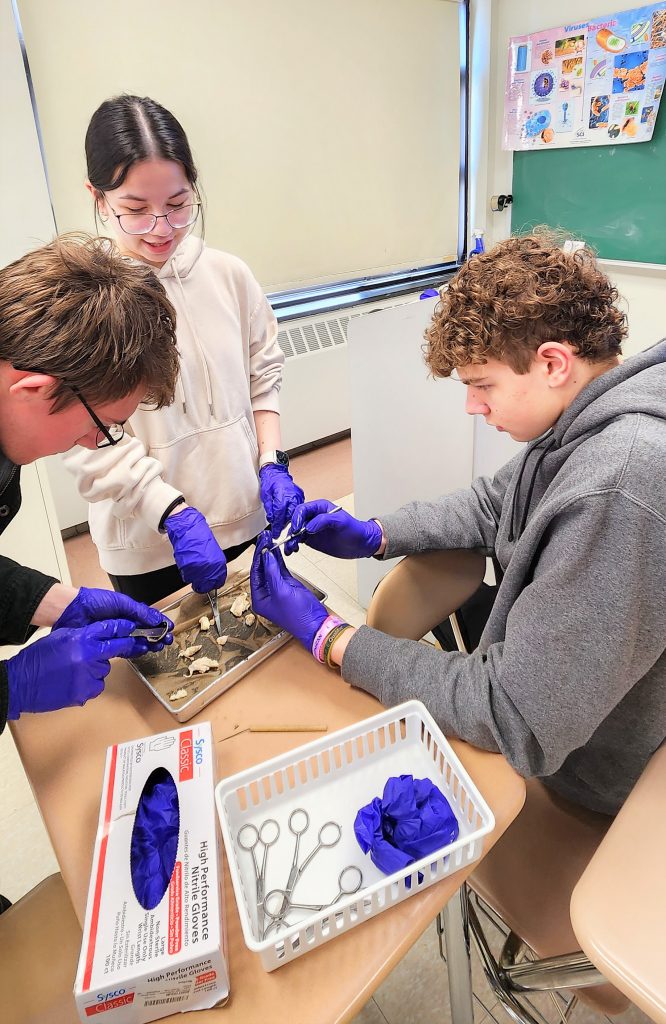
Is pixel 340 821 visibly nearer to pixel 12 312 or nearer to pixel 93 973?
pixel 93 973

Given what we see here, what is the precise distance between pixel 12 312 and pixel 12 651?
1.56 meters

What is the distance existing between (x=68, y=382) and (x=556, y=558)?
687 mm

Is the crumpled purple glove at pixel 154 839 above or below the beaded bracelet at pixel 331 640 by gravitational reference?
below

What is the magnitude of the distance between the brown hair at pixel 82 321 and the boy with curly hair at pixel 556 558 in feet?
1.43

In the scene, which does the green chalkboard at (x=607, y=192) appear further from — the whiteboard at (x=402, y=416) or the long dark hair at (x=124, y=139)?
the long dark hair at (x=124, y=139)

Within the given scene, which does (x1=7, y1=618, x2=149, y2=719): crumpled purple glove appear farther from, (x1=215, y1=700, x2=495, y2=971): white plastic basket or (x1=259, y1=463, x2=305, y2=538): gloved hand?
(x1=259, y1=463, x2=305, y2=538): gloved hand

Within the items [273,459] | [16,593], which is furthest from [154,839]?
[273,459]

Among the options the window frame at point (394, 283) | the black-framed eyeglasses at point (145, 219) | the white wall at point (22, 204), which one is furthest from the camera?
the window frame at point (394, 283)

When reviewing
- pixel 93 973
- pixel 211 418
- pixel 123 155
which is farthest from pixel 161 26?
pixel 93 973

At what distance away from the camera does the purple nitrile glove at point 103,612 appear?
1.05m

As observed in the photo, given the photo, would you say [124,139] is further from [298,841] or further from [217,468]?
[298,841]

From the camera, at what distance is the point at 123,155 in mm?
1079

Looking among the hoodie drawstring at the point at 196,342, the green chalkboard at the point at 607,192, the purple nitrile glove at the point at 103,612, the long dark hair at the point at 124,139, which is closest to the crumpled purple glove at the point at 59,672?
the purple nitrile glove at the point at 103,612

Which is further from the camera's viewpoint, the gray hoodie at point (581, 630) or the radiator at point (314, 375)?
the radiator at point (314, 375)
